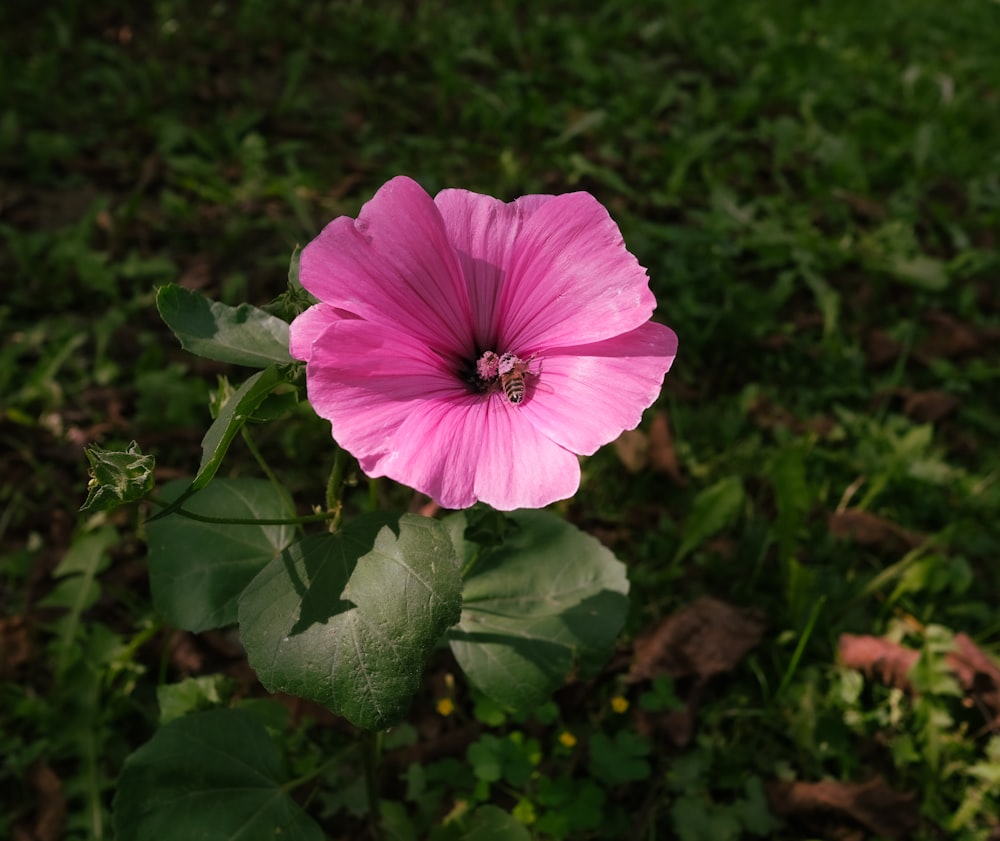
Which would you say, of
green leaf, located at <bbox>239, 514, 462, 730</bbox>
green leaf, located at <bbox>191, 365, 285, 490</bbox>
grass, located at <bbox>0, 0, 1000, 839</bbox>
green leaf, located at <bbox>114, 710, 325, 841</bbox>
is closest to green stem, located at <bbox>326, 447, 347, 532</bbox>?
green leaf, located at <bbox>239, 514, 462, 730</bbox>

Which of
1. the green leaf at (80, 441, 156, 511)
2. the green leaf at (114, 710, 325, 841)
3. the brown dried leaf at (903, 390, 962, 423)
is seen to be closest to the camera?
the green leaf at (80, 441, 156, 511)

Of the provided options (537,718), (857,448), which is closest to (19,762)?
(537,718)

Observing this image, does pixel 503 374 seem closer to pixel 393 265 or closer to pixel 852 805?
pixel 393 265

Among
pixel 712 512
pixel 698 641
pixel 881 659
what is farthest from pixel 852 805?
pixel 712 512

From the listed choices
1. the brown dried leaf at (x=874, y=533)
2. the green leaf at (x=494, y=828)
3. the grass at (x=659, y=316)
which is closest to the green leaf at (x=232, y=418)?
the grass at (x=659, y=316)

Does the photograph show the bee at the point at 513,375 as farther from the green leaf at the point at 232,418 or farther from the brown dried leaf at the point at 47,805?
the brown dried leaf at the point at 47,805

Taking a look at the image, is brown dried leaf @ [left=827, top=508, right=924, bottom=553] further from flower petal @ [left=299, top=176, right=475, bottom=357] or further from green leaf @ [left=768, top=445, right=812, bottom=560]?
flower petal @ [left=299, top=176, right=475, bottom=357]
